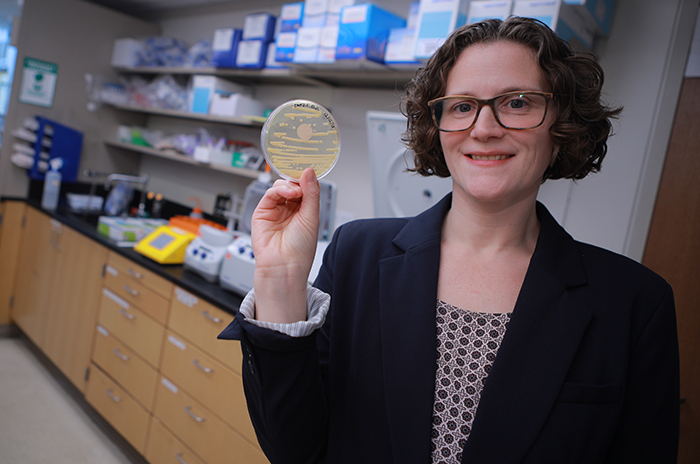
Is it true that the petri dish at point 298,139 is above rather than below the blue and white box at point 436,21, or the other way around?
below

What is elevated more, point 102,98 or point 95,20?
point 95,20

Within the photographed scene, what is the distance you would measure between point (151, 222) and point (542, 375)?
300 centimetres

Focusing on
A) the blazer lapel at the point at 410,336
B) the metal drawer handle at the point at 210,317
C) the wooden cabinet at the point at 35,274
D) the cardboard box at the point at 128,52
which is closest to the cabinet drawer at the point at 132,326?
the metal drawer handle at the point at 210,317

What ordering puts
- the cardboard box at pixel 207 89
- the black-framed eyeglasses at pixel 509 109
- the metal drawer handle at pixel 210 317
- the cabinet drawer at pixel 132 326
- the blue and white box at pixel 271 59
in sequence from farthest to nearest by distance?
the cardboard box at pixel 207 89 → the blue and white box at pixel 271 59 → the cabinet drawer at pixel 132 326 → the metal drawer handle at pixel 210 317 → the black-framed eyeglasses at pixel 509 109

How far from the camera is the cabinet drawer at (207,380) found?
1987 mm

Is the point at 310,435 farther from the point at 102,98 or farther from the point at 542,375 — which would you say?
the point at 102,98

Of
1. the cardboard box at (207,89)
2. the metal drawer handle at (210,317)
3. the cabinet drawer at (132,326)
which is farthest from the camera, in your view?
the cardboard box at (207,89)

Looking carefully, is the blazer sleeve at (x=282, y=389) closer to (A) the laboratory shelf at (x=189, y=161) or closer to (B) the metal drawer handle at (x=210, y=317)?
(B) the metal drawer handle at (x=210, y=317)

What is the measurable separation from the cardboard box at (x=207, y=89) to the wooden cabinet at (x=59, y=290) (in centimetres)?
118

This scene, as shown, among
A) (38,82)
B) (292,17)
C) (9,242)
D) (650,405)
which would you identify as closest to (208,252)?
(292,17)

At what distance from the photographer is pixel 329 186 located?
225 centimetres

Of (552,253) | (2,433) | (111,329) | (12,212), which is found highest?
(552,253)

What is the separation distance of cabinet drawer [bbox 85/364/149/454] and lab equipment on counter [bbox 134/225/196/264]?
78 cm

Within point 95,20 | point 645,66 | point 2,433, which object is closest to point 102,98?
point 95,20
